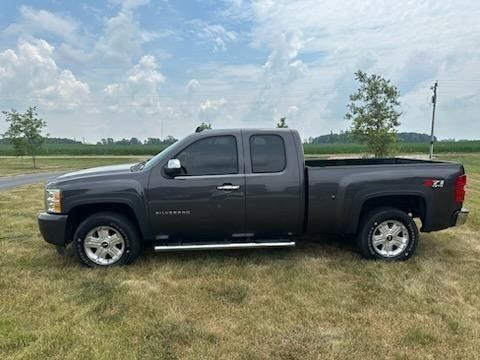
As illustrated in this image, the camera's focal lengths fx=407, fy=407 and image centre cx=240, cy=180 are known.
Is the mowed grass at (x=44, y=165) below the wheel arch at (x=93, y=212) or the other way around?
below

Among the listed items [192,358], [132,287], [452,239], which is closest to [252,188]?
[132,287]

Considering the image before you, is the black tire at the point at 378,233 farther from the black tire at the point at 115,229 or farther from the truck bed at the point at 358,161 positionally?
the black tire at the point at 115,229

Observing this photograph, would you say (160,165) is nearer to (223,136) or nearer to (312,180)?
(223,136)

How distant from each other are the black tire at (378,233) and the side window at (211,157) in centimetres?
189

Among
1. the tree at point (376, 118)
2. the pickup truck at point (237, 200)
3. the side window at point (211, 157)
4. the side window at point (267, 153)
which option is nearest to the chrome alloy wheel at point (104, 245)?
the pickup truck at point (237, 200)

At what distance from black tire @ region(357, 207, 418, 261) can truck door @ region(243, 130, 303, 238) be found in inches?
34.6

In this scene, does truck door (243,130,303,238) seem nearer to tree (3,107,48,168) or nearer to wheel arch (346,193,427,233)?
wheel arch (346,193,427,233)

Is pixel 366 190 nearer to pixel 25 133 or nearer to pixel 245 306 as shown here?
pixel 245 306

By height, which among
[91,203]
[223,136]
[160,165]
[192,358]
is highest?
[223,136]

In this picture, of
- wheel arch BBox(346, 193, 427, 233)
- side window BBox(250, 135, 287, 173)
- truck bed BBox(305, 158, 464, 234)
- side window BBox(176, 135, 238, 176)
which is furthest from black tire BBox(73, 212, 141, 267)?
wheel arch BBox(346, 193, 427, 233)

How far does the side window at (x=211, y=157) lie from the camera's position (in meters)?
5.17

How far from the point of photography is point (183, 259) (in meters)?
5.57

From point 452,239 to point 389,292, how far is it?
282cm

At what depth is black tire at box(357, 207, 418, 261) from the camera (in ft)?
17.6
